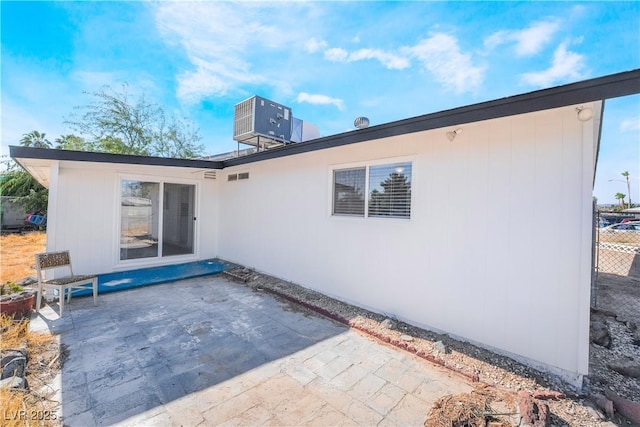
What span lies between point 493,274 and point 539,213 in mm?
808

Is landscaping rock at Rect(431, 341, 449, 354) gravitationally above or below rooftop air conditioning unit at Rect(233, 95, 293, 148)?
below

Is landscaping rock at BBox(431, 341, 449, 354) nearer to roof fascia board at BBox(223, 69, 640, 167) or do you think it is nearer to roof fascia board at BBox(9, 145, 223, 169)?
roof fascia board at BBox(223, 69, 640, 167)

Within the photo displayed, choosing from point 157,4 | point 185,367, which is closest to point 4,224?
point 157,4

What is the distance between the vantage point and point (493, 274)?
3031 mm

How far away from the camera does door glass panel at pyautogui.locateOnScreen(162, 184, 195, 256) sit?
6.78m

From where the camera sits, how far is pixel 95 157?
16.6 feet

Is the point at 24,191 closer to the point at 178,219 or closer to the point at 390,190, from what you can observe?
the point at 178,219

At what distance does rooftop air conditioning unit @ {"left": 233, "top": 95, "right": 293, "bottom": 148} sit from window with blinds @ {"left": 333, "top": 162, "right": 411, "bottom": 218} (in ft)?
8.63

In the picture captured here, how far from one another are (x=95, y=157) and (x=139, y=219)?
1.80 metres

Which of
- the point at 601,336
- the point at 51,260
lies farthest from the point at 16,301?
→ the point at 601,336

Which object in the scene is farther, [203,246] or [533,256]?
[203,246]

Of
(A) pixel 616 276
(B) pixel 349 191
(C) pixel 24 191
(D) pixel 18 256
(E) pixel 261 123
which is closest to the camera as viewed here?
Answer: (B) pixel 349 191

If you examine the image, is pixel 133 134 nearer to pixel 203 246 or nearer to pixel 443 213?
pixel 203 246

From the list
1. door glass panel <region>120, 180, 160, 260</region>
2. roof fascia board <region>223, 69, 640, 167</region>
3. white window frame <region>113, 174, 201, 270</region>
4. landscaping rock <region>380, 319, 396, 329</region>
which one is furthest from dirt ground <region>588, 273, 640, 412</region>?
door glass panel <region>120, 180, 160, 260</region>
